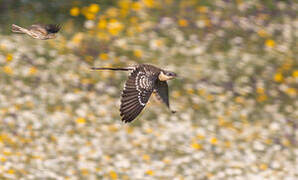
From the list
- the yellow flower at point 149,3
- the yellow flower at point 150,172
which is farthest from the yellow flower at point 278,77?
the yellow flower at point 150,172

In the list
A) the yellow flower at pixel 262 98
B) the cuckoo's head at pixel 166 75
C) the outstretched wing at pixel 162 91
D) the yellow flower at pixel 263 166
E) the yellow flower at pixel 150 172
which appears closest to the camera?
the cuckoo's head at pixel 166 75

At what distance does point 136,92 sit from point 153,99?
443cm

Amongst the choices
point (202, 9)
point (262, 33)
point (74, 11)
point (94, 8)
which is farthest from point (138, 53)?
point (262, 33)

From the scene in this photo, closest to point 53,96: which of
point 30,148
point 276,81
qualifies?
point 30,148

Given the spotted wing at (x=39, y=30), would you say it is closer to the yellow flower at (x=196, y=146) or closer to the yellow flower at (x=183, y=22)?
the yellow flower at (x=196, y=146)

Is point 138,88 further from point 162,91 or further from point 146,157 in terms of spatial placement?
point 146,157

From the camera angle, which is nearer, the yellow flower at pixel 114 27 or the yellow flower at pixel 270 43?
the yellow flower at pixel 114 27

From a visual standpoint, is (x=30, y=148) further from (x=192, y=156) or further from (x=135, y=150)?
(x=192, y=156)

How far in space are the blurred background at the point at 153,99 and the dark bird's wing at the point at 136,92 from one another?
2.81 meters

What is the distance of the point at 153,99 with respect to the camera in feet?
35.9

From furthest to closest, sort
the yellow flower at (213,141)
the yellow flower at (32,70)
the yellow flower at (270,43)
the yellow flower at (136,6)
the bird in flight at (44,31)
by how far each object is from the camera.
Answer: the yellow flower at (136,6) < the yellow flower at (270,43) < the yellow flower at (32,70) < the yellow flower at (213,141) < the bird in flight at (44,31)

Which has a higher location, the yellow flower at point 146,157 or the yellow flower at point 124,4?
the yellow flower at point 124,4

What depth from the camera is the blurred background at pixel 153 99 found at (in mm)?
9586

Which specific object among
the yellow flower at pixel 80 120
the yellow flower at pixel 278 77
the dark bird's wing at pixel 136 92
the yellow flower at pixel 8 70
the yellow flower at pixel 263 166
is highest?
the yellow flower at pixel 278 77
